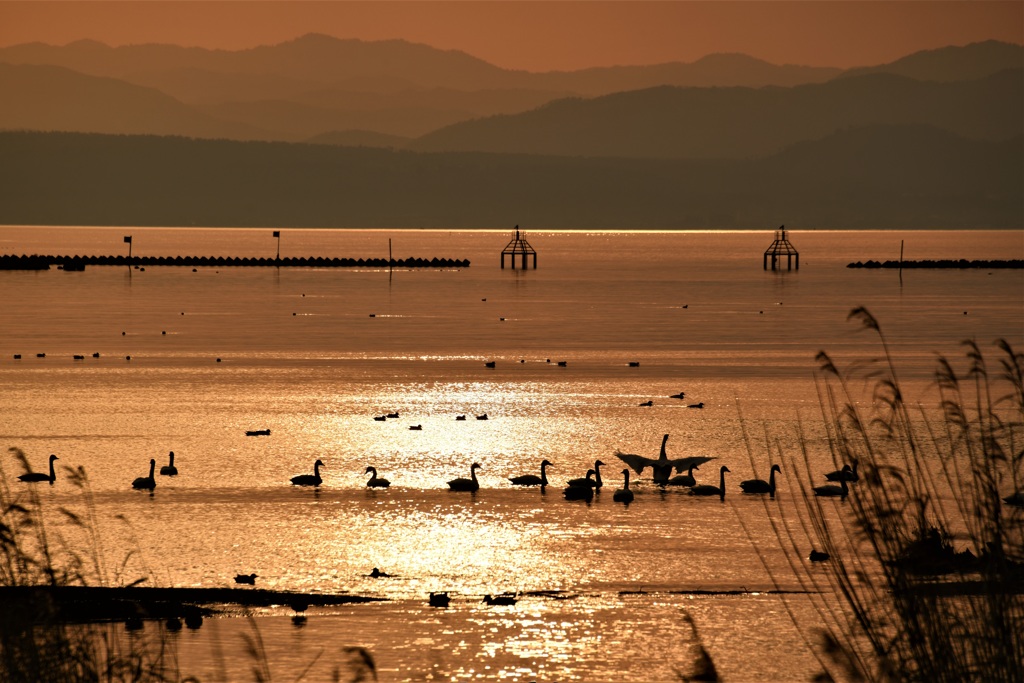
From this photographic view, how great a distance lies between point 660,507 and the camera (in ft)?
96.6

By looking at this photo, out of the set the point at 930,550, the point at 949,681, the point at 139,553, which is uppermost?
the point at 930,550

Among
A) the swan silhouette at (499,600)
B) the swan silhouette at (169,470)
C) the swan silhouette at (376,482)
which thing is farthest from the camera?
the swan silhouette at (169,470)

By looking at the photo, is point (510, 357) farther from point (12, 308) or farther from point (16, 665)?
point (16, 665)

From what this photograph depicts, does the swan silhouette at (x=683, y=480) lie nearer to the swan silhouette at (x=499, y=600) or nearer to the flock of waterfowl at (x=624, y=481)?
the flock of waterfowl at (x=624, y=481)

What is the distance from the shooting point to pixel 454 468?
34.5 m

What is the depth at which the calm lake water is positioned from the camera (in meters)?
19.6

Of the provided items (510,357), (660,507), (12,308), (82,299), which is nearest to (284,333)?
(510,357)

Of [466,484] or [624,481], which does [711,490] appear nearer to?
[624,481]


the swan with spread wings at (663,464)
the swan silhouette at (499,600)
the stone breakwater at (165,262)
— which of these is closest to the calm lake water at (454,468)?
the swan silhouette at (499,600)

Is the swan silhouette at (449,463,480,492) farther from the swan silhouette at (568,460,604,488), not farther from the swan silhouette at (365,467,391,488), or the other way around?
the swan silhouette at (568,460,604,488)

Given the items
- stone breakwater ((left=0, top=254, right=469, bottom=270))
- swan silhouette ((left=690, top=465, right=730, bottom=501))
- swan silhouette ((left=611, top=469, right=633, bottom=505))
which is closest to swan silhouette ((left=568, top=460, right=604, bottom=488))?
swan silhouette ((left=611, top=469, right=633, bottom=505))

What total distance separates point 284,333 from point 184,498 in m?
52.9

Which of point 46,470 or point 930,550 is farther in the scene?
point 46,470

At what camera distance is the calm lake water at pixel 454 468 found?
771 inches
